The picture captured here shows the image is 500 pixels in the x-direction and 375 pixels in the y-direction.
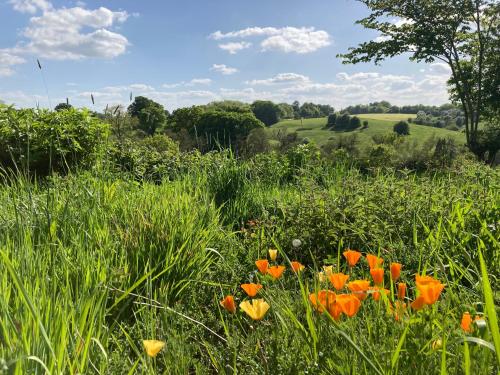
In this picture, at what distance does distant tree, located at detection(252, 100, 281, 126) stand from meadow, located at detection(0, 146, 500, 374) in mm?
56191

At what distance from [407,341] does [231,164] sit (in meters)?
3.80

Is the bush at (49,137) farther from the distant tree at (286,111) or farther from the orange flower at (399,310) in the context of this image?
the distant tree at (286,111)

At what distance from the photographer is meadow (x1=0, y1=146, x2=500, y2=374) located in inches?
48.3

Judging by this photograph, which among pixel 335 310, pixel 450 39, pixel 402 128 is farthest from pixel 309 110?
pixel 335 310

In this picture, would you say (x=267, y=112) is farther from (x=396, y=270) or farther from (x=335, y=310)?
(x=335, y=310)

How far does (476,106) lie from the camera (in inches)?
734

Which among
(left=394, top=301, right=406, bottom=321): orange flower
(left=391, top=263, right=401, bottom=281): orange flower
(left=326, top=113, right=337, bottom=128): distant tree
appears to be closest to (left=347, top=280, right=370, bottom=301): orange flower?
(left=394, top=301, right=406, bottom=321): orange flower

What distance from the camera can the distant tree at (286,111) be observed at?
62.9m

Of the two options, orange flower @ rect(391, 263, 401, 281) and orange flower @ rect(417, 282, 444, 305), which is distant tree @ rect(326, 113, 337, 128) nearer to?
orange flower @ rect(391, 263, 401, 281)

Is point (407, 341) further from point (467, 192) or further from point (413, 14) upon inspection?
point (413, 14)

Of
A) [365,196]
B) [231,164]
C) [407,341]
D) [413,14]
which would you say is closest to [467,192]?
[365,196]

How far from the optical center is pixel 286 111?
2515 inches

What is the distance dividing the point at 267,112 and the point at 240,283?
59438 mm

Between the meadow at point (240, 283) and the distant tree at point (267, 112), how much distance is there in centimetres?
5619
